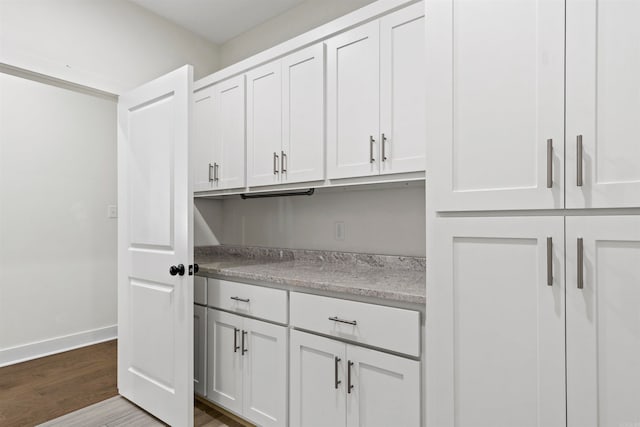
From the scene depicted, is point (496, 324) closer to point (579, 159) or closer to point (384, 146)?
point (579, 159)

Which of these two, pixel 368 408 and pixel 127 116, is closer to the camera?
pixel 368 408

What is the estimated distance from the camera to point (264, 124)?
2.26m

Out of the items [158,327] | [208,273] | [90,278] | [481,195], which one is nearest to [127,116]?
[208,273]

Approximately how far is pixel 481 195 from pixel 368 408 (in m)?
1.00

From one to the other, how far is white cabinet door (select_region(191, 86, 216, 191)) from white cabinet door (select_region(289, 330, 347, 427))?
1489mm

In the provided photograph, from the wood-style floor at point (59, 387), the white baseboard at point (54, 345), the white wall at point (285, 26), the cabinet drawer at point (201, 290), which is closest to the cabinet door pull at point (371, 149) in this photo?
the white wall at point (285, 26)

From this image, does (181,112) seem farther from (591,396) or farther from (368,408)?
(591,396)

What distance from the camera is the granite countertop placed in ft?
4.92

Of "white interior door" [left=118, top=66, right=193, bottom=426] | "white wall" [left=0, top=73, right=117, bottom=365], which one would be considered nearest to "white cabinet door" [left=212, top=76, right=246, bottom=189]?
"white interior door" [left=118, top=66, right=193, bottom=426]

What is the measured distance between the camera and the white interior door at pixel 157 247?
1.91 metres

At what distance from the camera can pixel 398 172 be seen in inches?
67.4

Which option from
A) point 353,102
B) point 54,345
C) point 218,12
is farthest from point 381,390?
point 54,345

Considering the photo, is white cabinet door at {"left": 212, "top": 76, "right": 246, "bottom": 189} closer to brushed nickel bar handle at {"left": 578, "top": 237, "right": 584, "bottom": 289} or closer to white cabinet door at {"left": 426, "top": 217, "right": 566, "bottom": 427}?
white cabinet door at {"left": 426, "top": 217, "right": 566, "bottom": 427}

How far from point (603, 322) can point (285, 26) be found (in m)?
2.67
